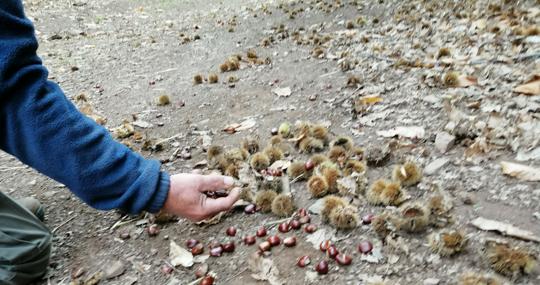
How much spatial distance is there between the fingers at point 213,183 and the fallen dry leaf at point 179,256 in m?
0.40

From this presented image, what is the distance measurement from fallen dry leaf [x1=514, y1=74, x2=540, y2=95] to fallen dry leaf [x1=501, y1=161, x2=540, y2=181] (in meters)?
0.92

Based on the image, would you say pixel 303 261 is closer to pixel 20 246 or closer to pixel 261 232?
pixel 261 232

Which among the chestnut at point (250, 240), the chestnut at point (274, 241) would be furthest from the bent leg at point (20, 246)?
the chestnut at point (274, 241)

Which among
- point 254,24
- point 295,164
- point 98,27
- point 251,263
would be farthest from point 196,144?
point 98,27

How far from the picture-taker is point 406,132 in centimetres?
287

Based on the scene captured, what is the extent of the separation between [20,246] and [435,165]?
215cm

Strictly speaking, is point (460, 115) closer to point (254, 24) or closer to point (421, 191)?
point (421, 191)

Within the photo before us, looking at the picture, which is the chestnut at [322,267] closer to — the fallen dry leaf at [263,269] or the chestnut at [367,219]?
the fallen dry leaf at [263,269]

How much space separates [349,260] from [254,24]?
669 cm

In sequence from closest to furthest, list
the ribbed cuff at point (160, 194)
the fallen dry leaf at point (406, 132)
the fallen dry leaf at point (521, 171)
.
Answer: the ribbed cuff at point (160, 194)
the fallen dry leaf at point (521, 171)
the fallen dry leaf at point (406, 132)

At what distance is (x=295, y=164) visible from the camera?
8.45 ft

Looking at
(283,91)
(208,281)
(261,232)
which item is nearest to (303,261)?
(261,232)

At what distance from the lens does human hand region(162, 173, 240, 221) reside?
1.75m

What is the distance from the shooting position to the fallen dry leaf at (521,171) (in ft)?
7.29
